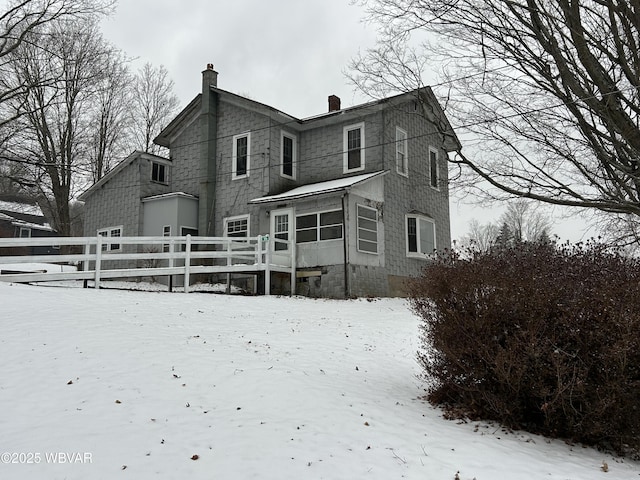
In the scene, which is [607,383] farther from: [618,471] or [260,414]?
[260,414]

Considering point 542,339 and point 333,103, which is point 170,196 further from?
point 542,339

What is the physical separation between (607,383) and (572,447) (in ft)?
2.72

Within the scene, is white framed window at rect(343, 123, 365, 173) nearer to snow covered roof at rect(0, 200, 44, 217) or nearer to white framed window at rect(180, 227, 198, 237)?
white framed window at rect(180, 227, 198, 237)

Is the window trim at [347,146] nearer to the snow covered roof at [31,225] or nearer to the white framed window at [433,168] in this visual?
the white framed window at [433,168]

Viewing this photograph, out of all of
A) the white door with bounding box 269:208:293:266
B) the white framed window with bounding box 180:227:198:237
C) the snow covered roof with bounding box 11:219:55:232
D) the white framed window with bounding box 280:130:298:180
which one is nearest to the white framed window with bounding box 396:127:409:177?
the white framed window with bounding box 280:130:298:180

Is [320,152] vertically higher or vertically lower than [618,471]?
higher

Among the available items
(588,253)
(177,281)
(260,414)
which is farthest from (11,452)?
(177,281)

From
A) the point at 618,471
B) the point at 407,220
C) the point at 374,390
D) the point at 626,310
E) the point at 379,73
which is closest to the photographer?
the point at 618,471

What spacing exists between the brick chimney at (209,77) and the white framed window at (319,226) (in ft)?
25.4

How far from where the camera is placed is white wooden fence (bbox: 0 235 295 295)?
11852mm

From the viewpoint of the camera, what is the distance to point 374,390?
666 cm

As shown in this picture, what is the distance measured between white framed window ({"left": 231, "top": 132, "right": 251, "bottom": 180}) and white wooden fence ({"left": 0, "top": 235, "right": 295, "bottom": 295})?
9.95 ft

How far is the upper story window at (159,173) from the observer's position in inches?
856

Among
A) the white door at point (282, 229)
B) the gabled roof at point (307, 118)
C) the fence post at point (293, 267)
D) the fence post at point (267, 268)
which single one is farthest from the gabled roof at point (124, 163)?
the fence post at point (267, 268)
